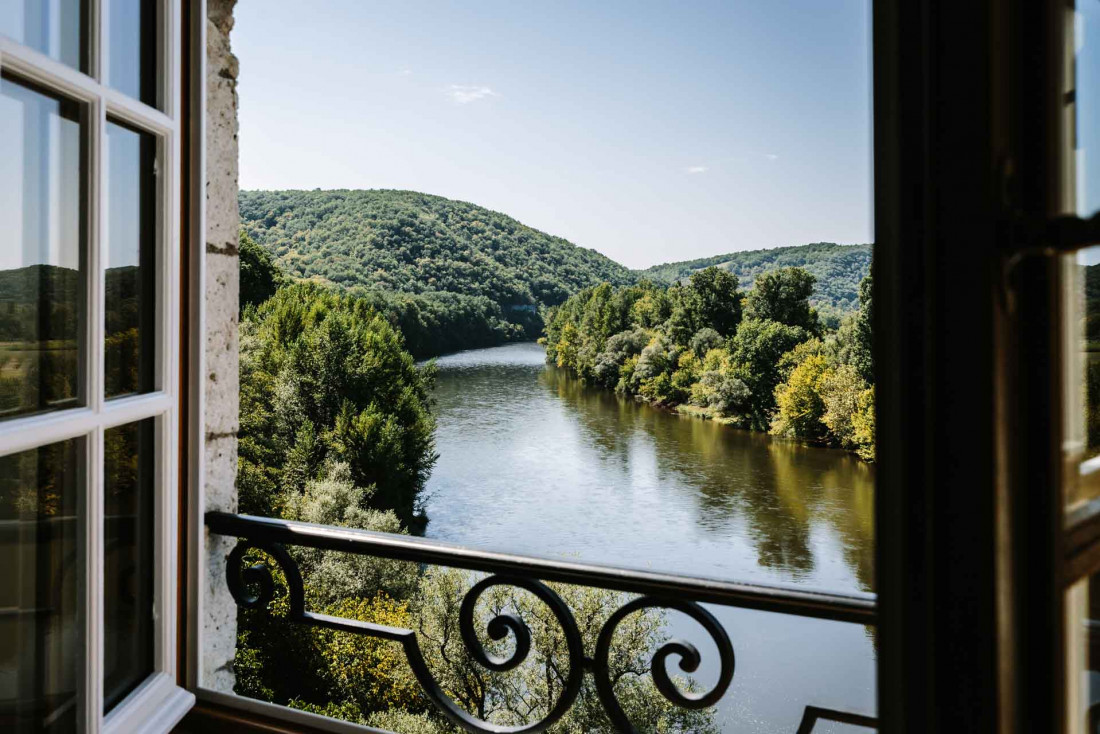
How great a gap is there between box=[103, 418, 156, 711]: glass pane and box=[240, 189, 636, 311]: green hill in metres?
21.7

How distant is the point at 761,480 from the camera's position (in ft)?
64.0

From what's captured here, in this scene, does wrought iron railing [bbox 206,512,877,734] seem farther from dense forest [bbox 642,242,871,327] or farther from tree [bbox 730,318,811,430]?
dense forest [bbox 642,242,871,327]

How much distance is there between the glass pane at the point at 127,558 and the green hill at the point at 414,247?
21711mm

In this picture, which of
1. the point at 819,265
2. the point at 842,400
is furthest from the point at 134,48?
the point at 819,265

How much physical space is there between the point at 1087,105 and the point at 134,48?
115 centimetres

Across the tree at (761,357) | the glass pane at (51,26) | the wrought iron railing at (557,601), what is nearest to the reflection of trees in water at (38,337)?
the glass pane at (51,26)

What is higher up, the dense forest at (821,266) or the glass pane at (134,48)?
the dense forest at (821,266)

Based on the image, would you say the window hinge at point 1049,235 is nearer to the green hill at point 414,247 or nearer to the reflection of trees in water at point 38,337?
the reflection of trees in water at point 38,337

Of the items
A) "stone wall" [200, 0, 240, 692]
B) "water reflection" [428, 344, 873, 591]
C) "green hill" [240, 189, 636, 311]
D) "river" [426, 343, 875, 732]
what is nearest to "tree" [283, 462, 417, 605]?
"river" [426, 343, 875, 732]

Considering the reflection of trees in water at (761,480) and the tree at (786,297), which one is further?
the tree at (786,297)

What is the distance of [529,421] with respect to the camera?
24.2m

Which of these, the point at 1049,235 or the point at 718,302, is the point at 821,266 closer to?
the point at 718,302

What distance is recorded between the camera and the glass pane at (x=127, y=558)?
1021 mm

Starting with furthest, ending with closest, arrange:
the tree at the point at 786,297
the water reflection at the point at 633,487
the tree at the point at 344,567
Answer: the tree at the point at 786,297 < the water reflection at the point at 633,487 < the tree at the point at 344,567
